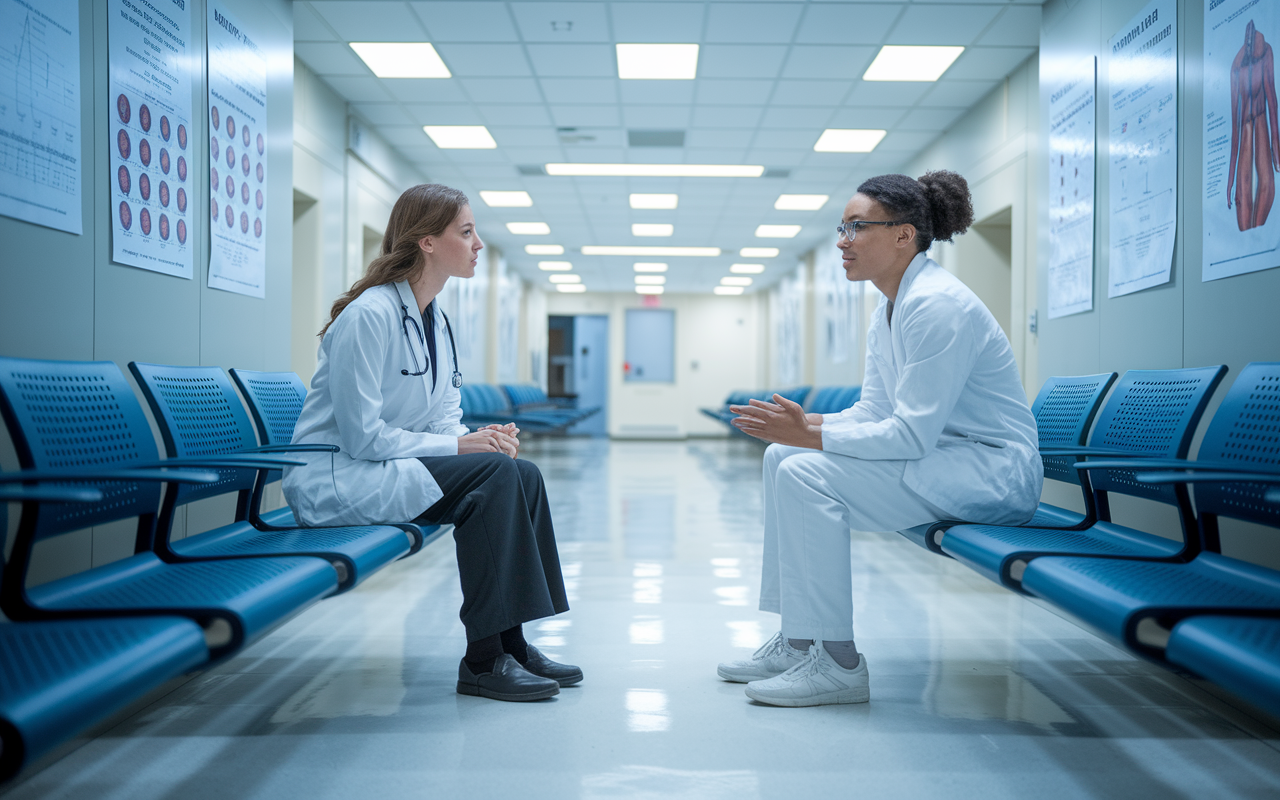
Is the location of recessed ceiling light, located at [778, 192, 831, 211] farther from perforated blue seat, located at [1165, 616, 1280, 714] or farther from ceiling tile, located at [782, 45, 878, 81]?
perforated blue seat, located at [1165, 616, 1280, 714]

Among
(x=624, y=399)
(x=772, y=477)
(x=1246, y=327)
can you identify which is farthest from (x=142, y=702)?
(x=624, y=399)

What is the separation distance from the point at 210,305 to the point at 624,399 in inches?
570

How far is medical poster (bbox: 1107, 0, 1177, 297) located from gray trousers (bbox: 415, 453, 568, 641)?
261 cm

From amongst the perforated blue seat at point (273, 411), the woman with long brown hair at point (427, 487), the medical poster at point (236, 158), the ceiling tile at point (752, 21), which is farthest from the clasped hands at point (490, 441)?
the ceiling tile at point (752, 21)

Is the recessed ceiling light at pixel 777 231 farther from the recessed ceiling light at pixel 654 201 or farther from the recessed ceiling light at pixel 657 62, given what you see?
the recessed ceiling light at pixel 657 62

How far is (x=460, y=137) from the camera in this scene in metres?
7.22

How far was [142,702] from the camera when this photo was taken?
2014mm

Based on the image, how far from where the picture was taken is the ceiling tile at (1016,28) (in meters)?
4.70

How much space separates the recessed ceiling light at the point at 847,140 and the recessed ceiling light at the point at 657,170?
2.70 ft

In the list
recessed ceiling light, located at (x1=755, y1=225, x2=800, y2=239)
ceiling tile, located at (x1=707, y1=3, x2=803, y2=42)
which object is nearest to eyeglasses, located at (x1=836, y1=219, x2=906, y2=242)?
ceiling tile, located at (x1=707, y1=3, x2=803, y2=42)

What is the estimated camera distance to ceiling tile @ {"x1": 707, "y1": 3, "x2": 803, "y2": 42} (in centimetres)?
468

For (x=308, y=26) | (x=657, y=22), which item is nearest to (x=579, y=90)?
(x=657, y=22)

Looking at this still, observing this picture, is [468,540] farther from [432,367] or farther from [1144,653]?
[1144,653]

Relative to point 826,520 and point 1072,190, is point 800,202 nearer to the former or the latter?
point 1072,190
